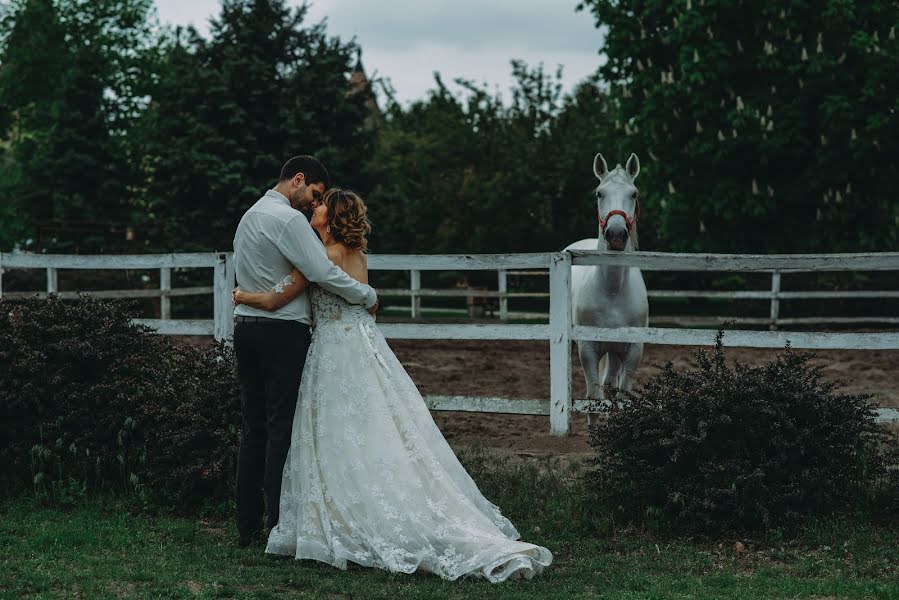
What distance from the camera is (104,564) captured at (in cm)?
518

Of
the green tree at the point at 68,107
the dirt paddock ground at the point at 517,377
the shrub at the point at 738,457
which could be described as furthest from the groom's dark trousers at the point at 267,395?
the green tree at the point at 68,107

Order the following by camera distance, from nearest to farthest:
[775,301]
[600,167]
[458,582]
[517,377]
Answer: [458,582]
[600,167]
[517,377]
[775,301]

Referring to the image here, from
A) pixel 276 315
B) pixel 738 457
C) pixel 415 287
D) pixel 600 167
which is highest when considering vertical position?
pixel 600 167

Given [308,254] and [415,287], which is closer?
[308,254]

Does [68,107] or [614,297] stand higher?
[68,107]

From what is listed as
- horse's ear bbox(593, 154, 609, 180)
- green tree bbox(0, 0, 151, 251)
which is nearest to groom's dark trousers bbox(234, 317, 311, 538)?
horse's ear bbox(593, 154, 609, 180)

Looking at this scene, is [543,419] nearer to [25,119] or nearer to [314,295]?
[314,295]

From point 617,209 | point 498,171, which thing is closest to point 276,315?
point 617,209

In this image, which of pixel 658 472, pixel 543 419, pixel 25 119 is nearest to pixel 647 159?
pixel 543 419

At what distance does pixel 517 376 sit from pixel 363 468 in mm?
7954

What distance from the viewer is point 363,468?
5.22 meters

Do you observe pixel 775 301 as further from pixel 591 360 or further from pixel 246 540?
pixel 246 540

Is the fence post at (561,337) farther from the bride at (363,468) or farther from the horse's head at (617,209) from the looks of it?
the bride at (363,468)

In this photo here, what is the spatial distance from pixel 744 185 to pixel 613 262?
13128mm
